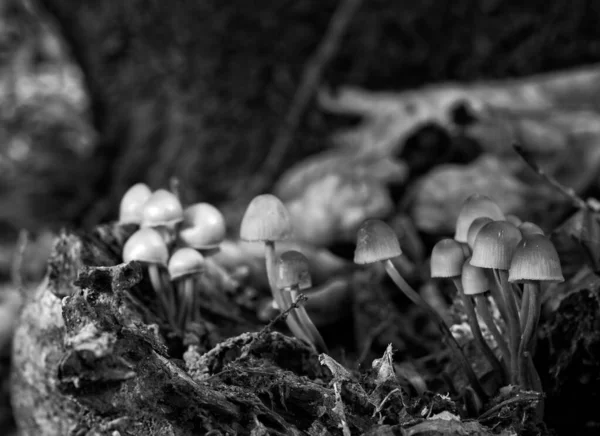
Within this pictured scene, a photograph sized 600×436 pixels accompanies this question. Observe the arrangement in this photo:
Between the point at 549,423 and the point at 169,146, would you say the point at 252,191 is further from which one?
the point at 549,423

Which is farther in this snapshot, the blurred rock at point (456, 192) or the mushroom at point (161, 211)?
the blurred rock at point (456, 192)

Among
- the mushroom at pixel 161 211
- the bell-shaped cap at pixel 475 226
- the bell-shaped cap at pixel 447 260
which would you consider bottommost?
the bell-shaped cap at pixel 447 260

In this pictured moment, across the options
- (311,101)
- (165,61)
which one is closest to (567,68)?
(311,101)

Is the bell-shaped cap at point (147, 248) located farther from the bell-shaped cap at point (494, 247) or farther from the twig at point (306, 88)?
the twig at point (306, 88)

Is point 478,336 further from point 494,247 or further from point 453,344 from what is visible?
point 494,247

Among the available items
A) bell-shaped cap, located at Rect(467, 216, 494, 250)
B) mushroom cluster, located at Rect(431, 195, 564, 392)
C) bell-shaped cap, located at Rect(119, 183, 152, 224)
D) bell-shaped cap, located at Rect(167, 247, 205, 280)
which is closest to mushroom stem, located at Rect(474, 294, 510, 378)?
mushroom cluster, located at Rect(431, 195, 564, 392)

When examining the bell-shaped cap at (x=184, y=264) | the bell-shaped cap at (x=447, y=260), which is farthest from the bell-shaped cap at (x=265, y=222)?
the bell-shaped cap at (x=447, y=260)

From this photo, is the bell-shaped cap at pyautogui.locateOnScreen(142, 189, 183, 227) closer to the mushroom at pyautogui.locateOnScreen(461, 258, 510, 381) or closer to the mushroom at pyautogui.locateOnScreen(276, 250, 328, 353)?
the mushroom at pyautogui.locateOnScreen(276, 250, 328, 353)
